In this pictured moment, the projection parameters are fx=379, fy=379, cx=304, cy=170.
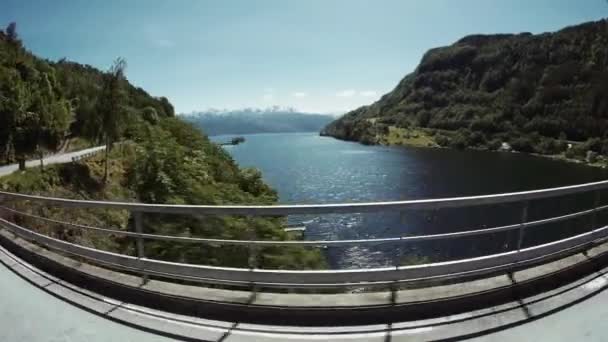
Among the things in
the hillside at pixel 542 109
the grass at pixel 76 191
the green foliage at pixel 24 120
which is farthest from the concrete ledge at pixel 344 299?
the hillside at pixel 542 109

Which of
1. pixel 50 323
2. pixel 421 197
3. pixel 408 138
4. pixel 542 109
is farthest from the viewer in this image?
pixel 408 138

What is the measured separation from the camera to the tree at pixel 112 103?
88.1 ft

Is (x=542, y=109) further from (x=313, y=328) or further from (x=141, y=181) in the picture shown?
(x=313, y=328)

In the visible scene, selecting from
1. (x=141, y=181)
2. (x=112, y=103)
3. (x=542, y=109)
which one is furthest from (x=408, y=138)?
(x=141, y=181)

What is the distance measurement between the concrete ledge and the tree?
25.3 meters

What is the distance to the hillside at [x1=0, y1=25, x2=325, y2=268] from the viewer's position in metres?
7.09

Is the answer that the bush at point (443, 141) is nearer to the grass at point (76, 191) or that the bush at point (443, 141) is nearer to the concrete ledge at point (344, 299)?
the grass at point (76, 191)

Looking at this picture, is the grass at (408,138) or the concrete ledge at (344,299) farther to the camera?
the grass at (408,138)

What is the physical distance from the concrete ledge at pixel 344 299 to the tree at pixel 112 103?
25.3 m

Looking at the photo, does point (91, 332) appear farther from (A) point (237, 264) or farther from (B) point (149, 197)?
(B) point (149, 197)

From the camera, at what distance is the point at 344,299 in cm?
390

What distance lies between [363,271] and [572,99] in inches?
7482

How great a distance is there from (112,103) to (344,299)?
91.9ft

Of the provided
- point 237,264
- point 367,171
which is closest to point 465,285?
point 237,264
